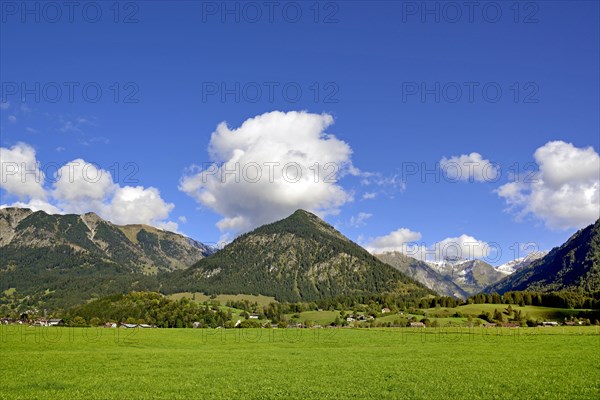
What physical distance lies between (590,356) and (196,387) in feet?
161

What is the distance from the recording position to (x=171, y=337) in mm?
103188

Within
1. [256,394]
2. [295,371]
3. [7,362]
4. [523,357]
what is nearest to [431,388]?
[256,394]

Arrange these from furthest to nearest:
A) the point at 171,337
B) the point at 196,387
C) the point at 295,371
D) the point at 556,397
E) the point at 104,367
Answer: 1. the point at 171,337
2. the point at 104,367
3. the point at 295,371
4. the point at 196,387
5. the point at 556,397

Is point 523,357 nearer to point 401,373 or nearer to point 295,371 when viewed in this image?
point 401,373

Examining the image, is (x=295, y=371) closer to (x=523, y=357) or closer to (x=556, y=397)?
(x=556, y=397)

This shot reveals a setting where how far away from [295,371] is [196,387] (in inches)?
532

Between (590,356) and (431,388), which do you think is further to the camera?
(590,356)

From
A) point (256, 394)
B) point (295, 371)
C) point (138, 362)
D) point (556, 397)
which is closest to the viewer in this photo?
point (556, 397)

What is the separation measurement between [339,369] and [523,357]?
2551 cm

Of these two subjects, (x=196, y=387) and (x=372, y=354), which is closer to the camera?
(x=196, y=387)

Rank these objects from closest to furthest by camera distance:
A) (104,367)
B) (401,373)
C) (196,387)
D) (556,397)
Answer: (556,397), (196,387), (401,373), (104,367)

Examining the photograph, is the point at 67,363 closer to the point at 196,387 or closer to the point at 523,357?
the point at 196,387

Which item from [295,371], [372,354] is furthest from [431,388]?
[372,354]

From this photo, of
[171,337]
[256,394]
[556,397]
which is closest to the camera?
[556,397]
